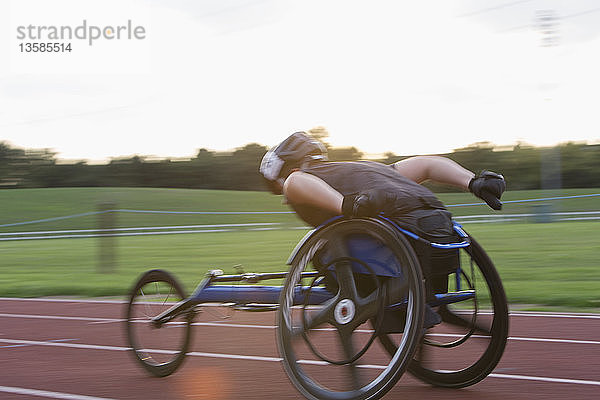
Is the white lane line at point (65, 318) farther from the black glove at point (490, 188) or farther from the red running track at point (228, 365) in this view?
the black glove at point (490, 188)

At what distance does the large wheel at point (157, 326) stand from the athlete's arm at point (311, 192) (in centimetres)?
128

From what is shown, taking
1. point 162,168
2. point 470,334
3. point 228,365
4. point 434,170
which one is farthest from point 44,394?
point 162,168

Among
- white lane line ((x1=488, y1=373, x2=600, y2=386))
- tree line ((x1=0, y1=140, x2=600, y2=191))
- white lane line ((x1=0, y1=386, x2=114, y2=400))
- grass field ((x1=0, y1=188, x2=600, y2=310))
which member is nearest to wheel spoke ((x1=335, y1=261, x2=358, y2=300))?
white lane line ((x1=488, y1=373, x2=600, y2=386))

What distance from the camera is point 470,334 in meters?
4.26

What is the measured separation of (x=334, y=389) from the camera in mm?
4027

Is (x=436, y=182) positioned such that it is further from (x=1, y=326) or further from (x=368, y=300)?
(x=1, y=326)

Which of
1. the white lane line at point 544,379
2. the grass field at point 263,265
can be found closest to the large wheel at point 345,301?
the white lane line at point 544,379

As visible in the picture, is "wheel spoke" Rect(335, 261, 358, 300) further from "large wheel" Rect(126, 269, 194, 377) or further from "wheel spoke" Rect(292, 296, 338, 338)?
"large wheel" Rect(126, 269, 194, 377)

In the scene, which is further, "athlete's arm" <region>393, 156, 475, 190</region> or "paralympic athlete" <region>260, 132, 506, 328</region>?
"athlete's arm" <region>393, 156, 475, 190</region>

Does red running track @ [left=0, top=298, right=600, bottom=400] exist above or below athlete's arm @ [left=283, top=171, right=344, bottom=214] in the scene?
below

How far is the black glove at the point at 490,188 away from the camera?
13.1 ft

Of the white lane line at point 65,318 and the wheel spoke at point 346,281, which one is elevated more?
the wheel spoke at point 346,281

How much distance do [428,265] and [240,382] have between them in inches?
66.3

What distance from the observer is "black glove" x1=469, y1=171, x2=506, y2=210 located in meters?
4.00
